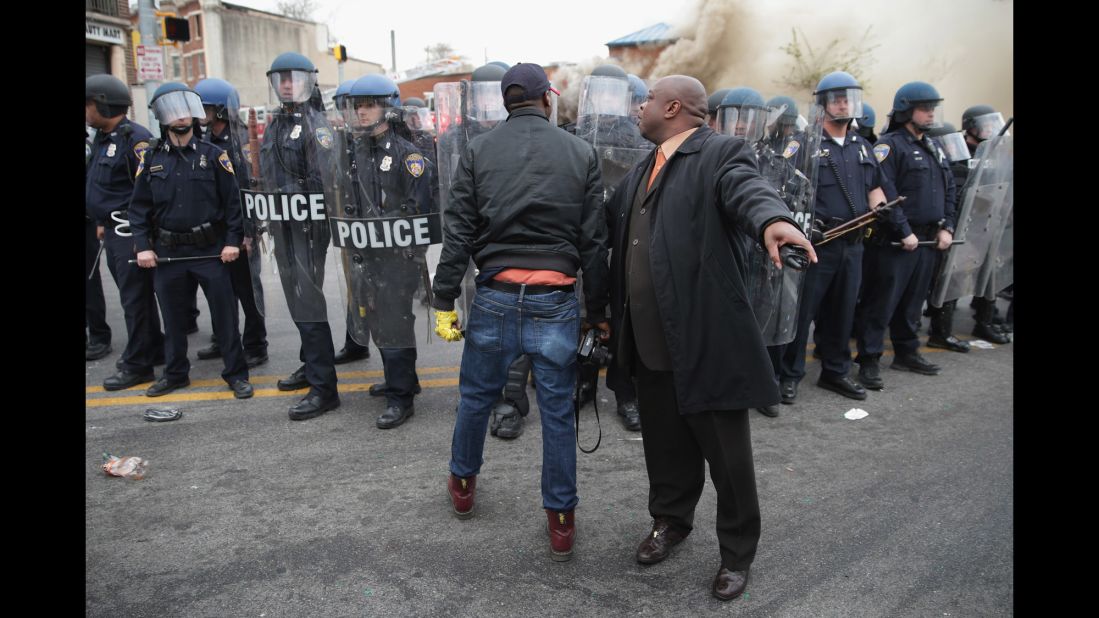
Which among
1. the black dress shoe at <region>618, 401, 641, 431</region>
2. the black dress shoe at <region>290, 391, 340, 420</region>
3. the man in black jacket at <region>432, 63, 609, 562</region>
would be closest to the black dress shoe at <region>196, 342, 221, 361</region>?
the black dress shoe at <region>290, 391, 340, 420</region>

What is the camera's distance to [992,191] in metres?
5.59

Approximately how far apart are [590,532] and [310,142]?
270cm

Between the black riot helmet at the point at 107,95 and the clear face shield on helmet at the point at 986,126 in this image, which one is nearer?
the black riot helmet at the point at 107,95

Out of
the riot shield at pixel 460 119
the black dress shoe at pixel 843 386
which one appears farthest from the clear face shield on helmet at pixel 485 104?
the black dress shoe at pixel 843 386

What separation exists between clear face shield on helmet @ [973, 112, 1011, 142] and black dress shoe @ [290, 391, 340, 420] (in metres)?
6.15

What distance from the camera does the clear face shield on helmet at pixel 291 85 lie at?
421 centimetres

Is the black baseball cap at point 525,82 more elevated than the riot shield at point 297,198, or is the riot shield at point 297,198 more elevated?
the black baseball cap at point 525,82

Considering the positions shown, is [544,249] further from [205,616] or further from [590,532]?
[205,616]

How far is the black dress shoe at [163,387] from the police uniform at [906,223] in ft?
16.0

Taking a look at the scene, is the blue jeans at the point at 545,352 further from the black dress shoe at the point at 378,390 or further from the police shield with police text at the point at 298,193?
the black dress shoe at the point at 378,390

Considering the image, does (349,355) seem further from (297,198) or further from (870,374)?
(870,374)

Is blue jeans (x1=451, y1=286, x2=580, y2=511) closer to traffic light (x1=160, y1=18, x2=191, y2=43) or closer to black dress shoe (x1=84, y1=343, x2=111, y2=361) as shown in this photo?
black dress shoe (x1=84, y1=343, x2=111, y2=361)

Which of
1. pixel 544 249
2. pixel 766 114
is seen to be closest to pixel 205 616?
pixel 544 249

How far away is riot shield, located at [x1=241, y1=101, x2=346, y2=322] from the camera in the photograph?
415cm
